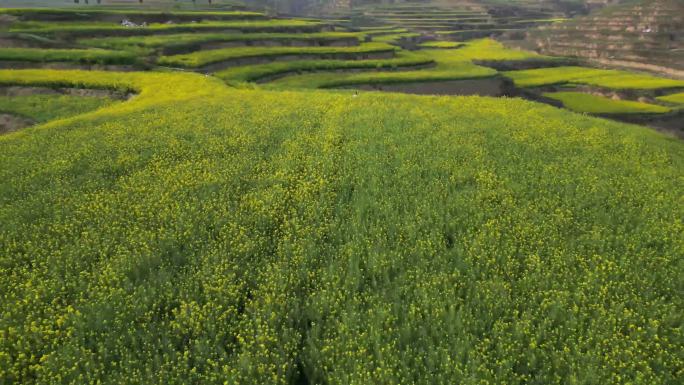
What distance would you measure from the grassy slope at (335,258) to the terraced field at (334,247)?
58mm

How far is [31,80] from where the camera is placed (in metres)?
26.7

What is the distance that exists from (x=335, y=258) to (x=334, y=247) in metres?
0.63

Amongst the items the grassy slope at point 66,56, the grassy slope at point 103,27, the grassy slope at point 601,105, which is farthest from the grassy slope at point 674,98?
the grassy slope at point 66,56

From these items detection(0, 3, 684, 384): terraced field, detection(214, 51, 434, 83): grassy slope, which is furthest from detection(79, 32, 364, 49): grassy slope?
detection(0, 3, 684, 384): terraced field

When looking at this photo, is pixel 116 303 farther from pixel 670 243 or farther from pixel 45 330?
pixel 670 243

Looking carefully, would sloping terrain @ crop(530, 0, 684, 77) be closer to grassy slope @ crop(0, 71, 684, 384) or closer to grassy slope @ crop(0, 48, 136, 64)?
grassy slope @ crop(0, 71, 684, 384)

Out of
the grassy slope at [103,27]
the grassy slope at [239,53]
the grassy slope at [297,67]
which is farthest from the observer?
the grassy slope at [103,27]

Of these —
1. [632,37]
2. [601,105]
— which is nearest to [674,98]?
[601,105]

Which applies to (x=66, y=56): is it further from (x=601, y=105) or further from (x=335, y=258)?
(x=601, y=105)

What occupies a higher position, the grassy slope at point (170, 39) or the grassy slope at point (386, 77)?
the grassy slope at point (170, 39)

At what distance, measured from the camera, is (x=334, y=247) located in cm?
1095

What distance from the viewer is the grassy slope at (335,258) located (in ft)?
24.4

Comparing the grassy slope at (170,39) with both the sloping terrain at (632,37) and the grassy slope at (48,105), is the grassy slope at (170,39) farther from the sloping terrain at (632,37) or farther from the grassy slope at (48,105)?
the sloping terrain at (632,37)

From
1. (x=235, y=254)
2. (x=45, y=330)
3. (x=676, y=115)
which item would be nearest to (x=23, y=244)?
(x=45, y=330)
